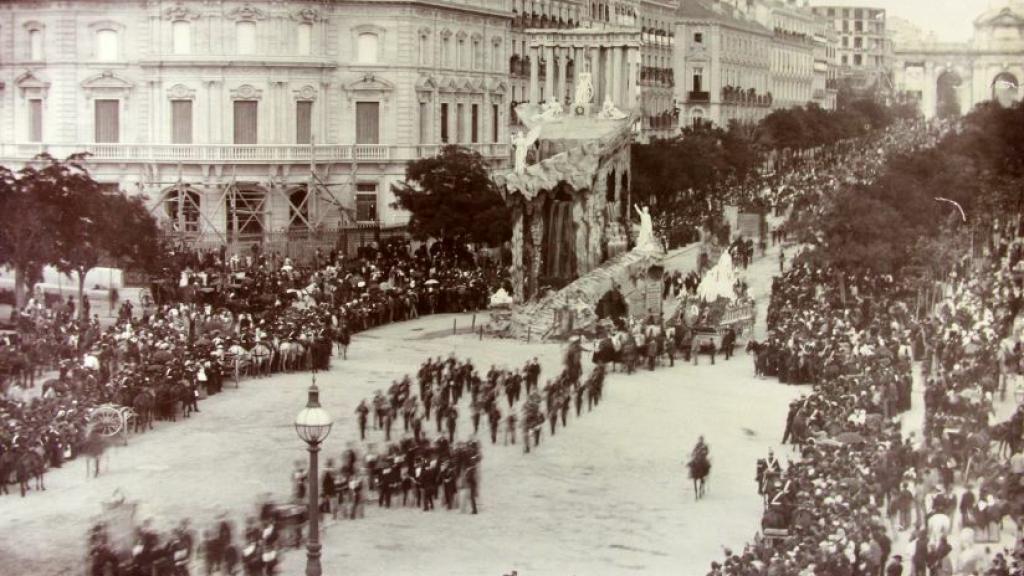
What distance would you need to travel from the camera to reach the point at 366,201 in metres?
83.0

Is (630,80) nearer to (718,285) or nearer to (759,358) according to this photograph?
(718,285)

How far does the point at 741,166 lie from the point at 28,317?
6211 cm

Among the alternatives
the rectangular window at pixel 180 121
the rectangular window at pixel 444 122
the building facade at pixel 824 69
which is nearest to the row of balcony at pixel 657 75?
the building facade at pixel 824 69

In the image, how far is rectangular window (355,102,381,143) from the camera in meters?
83.1

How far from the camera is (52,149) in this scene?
80.6 meters

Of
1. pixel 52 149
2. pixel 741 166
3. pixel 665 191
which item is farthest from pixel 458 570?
pixel 741 166

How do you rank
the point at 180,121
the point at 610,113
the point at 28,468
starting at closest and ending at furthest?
the point at 28,468 → the point at 610,113 → the point at 180,121

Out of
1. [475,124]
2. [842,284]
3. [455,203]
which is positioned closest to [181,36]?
[455,203]

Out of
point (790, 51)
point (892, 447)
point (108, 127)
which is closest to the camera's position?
point (892, 447)

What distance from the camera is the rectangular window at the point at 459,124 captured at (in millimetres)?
88181

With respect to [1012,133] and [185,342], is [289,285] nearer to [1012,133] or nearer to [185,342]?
[185,342]

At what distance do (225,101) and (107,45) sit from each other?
6405 millimetres

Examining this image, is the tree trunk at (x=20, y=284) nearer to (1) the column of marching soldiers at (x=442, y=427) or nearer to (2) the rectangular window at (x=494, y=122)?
(1) the column of marching soldiers at (x=442, y=427)

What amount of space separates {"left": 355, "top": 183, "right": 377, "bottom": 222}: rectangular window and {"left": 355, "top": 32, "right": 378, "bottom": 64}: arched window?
243 inches
